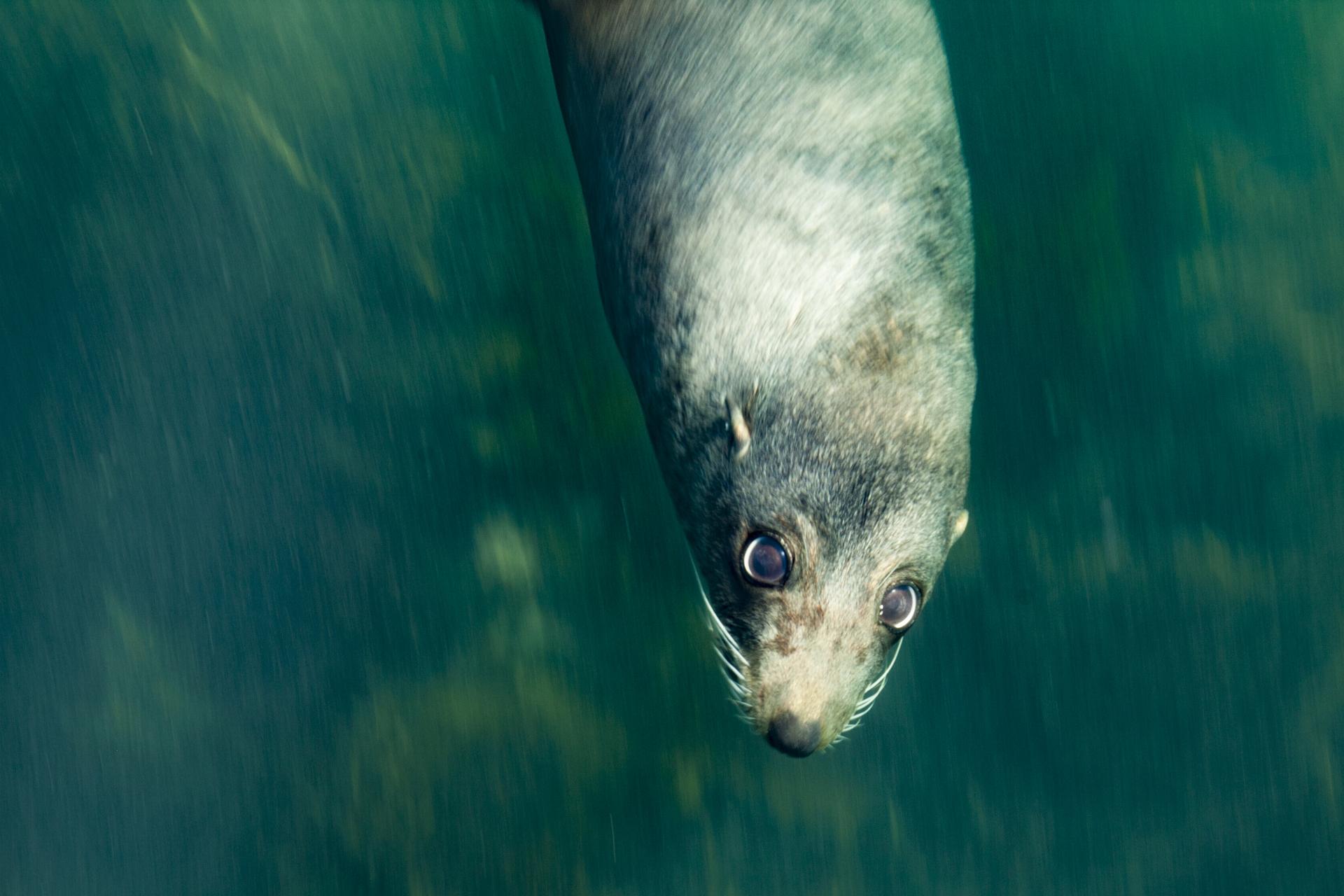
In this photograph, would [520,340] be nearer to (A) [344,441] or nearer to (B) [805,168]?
(A) [344,441]

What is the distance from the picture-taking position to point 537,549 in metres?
3.70

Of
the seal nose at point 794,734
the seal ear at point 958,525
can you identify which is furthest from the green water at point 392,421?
the seal nose at point 794,734

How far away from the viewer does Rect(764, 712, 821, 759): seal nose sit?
2.01m

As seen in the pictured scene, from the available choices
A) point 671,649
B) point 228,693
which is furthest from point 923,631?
point 228,693

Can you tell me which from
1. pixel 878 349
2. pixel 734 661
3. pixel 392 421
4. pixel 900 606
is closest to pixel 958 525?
pixel 900 606

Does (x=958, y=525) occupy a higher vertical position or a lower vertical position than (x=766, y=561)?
lower

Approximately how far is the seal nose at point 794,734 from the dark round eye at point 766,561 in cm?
28

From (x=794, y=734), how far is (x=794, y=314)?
88 centimetres

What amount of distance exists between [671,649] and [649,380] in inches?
69.8

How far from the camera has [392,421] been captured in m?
3.64

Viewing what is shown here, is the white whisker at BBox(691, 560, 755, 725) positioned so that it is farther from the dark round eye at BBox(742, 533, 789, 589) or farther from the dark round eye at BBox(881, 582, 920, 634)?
the dark round eye at BBox(881, 582, 920, 634)

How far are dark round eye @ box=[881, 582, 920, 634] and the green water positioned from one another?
1.62m

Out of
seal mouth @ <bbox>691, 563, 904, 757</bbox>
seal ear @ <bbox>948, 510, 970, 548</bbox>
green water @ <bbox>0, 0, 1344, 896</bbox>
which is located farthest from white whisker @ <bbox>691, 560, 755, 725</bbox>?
green water @ <bbox>0, 0, 1344, 896</bbox>

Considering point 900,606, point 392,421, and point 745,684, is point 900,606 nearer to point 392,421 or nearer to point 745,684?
point 745,684
